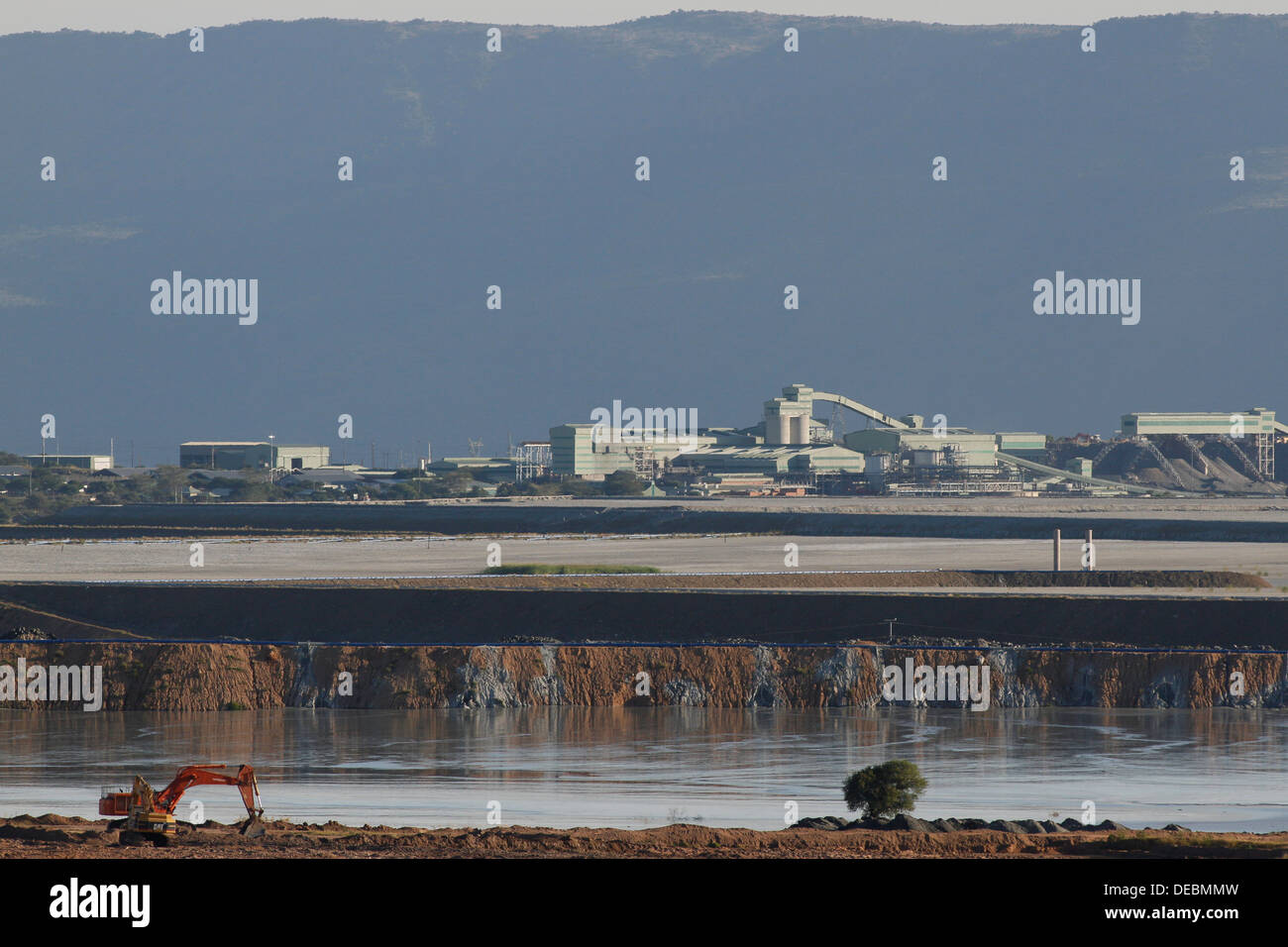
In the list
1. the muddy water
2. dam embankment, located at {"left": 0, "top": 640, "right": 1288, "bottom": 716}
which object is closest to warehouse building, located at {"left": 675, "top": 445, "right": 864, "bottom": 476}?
dam embankment, located at {"left": 0, "top": 640, "right": 1288, "bottom": 716}

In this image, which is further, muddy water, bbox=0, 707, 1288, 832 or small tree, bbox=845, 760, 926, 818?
muddy water, bbox=0, 707, 1288, 832

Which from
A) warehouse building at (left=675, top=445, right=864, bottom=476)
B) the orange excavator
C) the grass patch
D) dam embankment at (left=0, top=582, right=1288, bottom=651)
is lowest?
the orange excavator

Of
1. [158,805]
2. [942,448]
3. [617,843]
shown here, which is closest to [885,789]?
[617,843]

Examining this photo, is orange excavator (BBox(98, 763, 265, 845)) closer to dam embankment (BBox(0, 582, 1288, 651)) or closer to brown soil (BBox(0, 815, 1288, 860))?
brown soil (BBox(0, 815, 1288, 860))

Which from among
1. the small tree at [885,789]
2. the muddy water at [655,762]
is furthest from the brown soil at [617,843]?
the muddy water at [655,762]

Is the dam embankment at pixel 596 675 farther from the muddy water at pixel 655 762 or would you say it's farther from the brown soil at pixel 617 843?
the brown soil at pixel 617 843

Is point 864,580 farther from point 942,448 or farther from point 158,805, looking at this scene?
point 942,448
